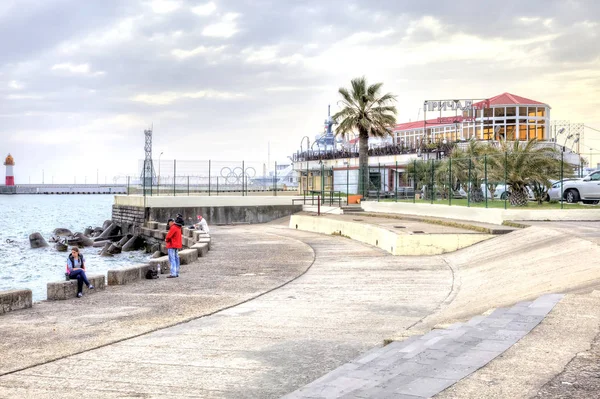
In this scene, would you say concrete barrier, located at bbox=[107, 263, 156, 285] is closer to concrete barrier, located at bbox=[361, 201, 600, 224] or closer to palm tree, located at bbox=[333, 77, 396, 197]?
concrete barrier, located at bbox=[361, 201, 600, 224]

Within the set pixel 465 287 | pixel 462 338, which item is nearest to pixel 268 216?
pixel 465 287

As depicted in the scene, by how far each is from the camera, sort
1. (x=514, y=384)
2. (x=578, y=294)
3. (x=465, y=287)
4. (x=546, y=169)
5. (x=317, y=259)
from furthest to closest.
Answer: (x=546, y=169), (x=317, y=259), (x=465, y=287), (x=578, y=294), (x=514, y=384)

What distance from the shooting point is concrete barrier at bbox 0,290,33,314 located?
484 inches

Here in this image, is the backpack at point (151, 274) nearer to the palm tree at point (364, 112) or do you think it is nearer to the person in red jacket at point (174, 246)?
the person in red jacket at point (174, 246)

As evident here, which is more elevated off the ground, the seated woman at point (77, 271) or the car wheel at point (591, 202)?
the car wheel at point (591, 202)

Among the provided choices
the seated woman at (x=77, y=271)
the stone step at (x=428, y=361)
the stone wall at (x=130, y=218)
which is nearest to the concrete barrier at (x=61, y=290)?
the seated woman at (x=77, y=271)

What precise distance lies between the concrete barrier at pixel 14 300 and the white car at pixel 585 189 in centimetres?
2453

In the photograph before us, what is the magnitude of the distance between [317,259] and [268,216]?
23.9 m

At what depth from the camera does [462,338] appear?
7.71m

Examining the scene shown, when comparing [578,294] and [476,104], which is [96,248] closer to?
[578,294]

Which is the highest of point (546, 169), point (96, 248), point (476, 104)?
point (476, 104)

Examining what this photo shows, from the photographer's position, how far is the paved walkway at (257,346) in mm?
7340

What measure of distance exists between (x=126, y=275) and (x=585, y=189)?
21751mm

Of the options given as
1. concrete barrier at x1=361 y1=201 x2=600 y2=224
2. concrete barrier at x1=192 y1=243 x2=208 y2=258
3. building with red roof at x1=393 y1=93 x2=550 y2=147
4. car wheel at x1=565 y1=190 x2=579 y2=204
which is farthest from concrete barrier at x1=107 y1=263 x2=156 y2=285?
building with red roof at x1=393 y1=93 x2=550 y2=147
